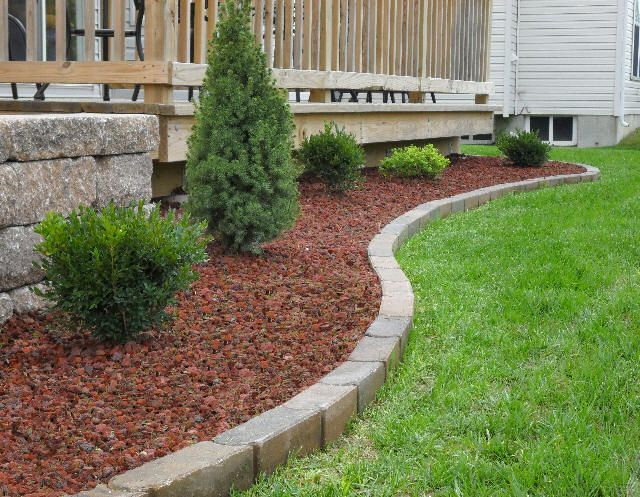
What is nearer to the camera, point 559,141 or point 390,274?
point 390,274

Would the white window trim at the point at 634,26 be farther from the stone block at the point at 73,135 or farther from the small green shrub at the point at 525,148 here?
the stone block at the point at 73,135

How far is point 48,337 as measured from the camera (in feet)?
13.4

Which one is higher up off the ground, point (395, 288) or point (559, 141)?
point (559, 141)

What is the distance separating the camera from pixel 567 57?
19281mm

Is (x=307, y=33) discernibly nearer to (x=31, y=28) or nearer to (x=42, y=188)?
(x=31, y=28)

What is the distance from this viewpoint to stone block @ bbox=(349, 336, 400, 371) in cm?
382

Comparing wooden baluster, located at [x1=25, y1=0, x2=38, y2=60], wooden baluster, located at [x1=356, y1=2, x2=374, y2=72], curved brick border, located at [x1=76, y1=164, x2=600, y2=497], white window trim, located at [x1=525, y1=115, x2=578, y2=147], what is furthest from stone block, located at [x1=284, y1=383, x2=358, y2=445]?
white window trim, located at [x1=525, y1=115, x2=578, y2=147]

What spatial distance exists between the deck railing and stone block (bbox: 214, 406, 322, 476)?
3372 millimetres

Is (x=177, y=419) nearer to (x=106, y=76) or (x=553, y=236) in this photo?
(x=106, y=76)

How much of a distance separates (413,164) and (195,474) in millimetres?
6906

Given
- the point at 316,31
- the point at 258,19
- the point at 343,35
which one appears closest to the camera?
the point at 258,19

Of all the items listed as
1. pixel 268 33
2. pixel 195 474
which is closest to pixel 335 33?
pixel 268 33

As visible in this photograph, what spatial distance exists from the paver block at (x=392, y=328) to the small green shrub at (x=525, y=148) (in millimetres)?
7638

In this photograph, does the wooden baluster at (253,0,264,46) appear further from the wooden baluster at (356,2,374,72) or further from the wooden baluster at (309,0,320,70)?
the wooden baluster at (356,2,374,72)
